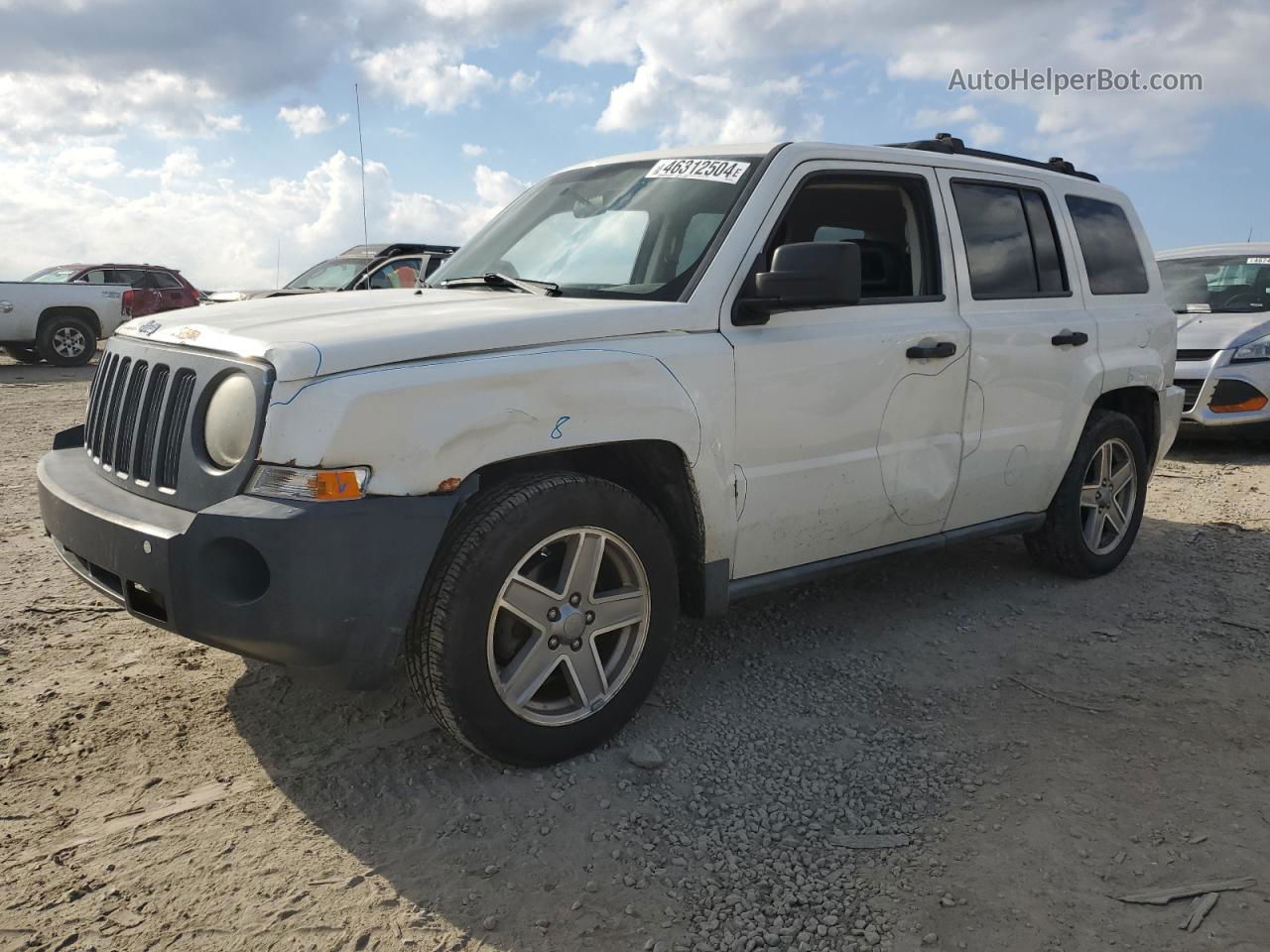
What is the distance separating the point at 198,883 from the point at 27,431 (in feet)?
27.3

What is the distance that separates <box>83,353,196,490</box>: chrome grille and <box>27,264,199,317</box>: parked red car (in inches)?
552

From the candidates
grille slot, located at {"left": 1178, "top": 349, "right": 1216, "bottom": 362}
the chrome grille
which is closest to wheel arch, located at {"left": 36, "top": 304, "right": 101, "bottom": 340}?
the chrome grille

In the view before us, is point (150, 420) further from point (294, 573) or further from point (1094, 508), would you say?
point (1094, 508)

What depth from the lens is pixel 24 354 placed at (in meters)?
16.7

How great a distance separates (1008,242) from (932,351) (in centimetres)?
91

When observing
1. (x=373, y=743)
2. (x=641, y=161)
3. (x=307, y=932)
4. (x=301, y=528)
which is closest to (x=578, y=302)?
(x=641, y=161)

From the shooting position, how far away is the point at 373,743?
333 centimetres

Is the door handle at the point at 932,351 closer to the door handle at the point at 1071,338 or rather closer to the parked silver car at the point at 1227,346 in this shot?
the door handle at the point at 1071,338

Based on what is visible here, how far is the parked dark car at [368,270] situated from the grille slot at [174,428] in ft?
29.3

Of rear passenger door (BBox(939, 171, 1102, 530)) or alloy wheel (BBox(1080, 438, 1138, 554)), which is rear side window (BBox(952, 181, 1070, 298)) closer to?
rear passenger door (BBox(939, 171, 1102, 530))

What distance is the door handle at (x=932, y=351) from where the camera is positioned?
398 cm

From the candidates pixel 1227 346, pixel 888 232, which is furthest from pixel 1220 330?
pixel 888 232

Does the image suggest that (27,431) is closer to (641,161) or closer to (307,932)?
(641,161)

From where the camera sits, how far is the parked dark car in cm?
1252
